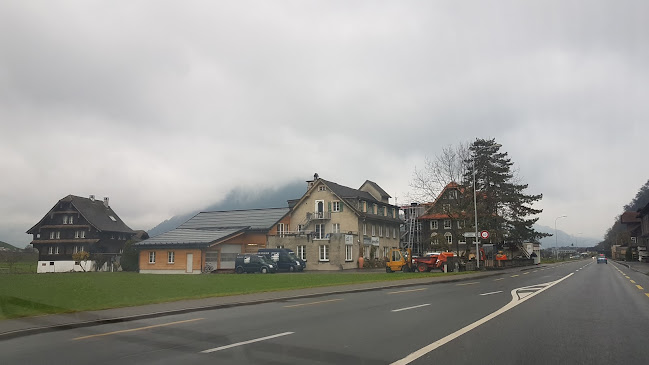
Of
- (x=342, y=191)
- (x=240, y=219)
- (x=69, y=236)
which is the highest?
(x=342, y=191)

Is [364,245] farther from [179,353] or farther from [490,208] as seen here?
[179,353]

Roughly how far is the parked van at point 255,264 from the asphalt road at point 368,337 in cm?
3525

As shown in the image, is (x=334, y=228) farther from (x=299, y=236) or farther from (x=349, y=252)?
(x=349, y=252)

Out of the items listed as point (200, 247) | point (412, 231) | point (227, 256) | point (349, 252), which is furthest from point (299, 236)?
point (412, 231)

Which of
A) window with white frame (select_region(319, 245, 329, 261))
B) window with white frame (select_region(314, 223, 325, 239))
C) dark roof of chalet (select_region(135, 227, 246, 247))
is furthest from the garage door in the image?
window with white frame (select_region(319, 245, 329, 261))

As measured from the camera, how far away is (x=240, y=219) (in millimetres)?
68312

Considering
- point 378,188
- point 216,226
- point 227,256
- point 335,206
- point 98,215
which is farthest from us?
point 378,188

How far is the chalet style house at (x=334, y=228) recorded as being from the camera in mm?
55281

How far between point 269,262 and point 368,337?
41.9 meters

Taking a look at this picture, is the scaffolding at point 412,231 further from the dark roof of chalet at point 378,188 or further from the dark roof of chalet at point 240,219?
the dark roof of chalet at point 240,219

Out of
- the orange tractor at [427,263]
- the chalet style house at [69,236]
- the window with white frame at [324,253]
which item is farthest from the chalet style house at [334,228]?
the chalet style house at [69,236]

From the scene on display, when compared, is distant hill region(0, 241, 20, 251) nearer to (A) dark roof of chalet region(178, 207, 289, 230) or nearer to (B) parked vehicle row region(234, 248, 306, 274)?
(B) parked vehicle row region(234, 248, 306, 274)

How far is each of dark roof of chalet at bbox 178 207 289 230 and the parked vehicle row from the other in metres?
11.1

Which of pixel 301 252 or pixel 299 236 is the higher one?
pixel 299 236
